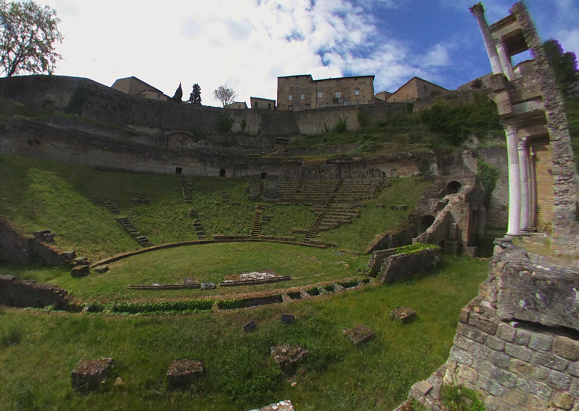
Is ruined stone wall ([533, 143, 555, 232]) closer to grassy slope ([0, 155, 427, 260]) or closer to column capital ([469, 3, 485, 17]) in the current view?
column capital ([469, 3, 485, 17])

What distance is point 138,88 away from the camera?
4616 centimetres

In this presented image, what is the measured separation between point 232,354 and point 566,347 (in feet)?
17.7

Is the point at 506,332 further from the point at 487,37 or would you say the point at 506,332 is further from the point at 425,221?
the point at 425,221

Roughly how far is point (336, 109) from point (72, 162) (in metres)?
35.9

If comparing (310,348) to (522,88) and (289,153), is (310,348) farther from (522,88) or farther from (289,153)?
(289,153)

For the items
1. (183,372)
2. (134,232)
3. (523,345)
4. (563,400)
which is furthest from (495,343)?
(134,232)

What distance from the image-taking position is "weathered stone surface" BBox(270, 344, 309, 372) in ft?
17.6

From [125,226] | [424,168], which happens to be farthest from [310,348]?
[424,168]

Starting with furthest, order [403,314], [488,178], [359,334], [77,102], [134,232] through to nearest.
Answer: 1. [77,102]
2. [488,178]
3. [134,232]
4. [403,314]
5. [359,334]

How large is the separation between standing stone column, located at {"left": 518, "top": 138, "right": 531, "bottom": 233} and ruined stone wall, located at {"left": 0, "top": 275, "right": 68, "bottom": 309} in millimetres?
14577

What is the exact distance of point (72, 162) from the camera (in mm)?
22688

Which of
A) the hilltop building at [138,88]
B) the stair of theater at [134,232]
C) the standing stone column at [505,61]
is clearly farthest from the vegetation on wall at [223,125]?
the standing stone column at [505,61]

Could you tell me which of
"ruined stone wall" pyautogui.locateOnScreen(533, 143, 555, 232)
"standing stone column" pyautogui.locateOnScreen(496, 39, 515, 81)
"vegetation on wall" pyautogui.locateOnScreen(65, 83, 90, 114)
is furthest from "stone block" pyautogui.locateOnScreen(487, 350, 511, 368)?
"vegetation on wall" pyautogui.locateOnScreen(65, 83, 90, 114)

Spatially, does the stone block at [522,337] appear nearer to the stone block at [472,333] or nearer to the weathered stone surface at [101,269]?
the stone block at [472,333]
